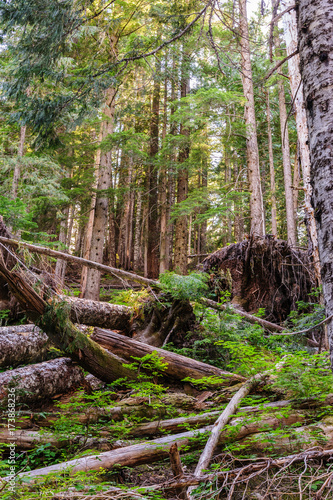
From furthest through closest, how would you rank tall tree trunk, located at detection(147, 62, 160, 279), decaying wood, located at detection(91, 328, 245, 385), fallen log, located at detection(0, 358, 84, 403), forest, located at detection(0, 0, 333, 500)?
tall tree trunk, located at detection(147, 62, 160, 279) → decaying wood, located at detection(91, 328, 245, 385) → fallen log, located at detection(0, 358, 84, 403) → forest, located at detection(0, 0, 333, 500)

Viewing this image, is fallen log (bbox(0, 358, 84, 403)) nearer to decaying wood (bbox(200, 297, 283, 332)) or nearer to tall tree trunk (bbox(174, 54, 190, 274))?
Answer: decaying wood (bbox(200, 297, 283, 332))

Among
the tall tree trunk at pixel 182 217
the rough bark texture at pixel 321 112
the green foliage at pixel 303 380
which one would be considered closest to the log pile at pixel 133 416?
the green foliage at pixel 303 380

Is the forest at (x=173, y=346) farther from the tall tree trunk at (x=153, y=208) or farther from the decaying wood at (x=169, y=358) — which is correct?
the tall tree trunk at (x=153, y=208)

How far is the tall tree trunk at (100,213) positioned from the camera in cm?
1368

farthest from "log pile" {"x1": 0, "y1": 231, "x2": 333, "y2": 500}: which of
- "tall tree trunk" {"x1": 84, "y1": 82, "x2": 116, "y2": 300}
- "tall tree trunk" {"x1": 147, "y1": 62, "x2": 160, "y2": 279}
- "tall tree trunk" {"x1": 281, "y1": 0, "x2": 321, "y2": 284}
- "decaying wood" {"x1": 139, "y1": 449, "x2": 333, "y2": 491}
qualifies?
"tall tree trunk" {"x1": 147, "y1": 62, "x2": 160, "y2": 279}

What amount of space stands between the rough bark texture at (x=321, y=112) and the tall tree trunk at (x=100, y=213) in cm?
1205

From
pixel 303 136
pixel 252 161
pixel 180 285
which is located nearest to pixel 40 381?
pixel 180 285

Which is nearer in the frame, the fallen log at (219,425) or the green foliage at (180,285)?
the fallen log at (219,425)

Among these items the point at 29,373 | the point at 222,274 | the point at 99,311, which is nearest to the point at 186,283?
the point at 99,311

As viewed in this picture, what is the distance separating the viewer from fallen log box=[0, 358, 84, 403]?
4793 millimetres

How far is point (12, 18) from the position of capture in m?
6.25

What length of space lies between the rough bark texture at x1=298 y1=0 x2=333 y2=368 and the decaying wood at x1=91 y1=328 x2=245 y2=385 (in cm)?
351

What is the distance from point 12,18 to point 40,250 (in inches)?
178

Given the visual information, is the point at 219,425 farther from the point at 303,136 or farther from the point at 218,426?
the point at 303,136
